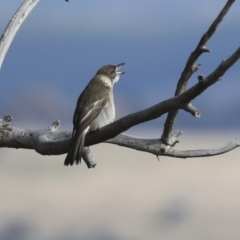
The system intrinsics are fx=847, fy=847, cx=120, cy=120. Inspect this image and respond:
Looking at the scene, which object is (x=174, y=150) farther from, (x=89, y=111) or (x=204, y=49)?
(x=204, y=49)

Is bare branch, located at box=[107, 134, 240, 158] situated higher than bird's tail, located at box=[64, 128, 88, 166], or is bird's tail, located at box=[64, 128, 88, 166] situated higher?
bare branch, located at box=[107, 134, 240, 158]

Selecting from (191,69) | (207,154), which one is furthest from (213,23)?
(207,154)

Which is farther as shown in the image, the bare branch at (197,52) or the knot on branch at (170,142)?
the knot on branch at (170,142)

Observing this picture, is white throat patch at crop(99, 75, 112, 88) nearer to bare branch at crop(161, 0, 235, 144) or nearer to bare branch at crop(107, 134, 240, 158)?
bare branch at crop(107, 134, 240, 158)

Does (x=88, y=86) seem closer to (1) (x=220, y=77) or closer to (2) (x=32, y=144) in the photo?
(2) (x=32, y=144)

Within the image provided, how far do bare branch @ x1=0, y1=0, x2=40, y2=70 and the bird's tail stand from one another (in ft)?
3.07

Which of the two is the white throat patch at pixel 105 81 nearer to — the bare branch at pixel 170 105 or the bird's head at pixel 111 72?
the bird's head at pixel 111 72

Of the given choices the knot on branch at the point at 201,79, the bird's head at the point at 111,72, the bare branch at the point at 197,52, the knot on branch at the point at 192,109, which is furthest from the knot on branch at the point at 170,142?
the bird's head at the point at 111,72

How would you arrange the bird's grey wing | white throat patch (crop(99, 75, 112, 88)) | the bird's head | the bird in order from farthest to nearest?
1. the bird's head
2. white throat patch (crop(99, 75, 112, 88))
3. the bird's grey wing
4. the bird

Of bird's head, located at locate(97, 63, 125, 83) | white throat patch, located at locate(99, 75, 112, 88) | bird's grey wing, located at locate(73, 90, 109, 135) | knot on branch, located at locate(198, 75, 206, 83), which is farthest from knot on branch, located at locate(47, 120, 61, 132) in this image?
knot on branch, located at locate(198, 75, 206, 83)

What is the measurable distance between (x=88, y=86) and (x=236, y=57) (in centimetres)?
347

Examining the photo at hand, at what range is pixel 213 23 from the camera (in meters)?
5.53

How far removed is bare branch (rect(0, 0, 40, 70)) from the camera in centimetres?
733

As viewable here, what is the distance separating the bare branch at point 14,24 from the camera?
24.0ft
